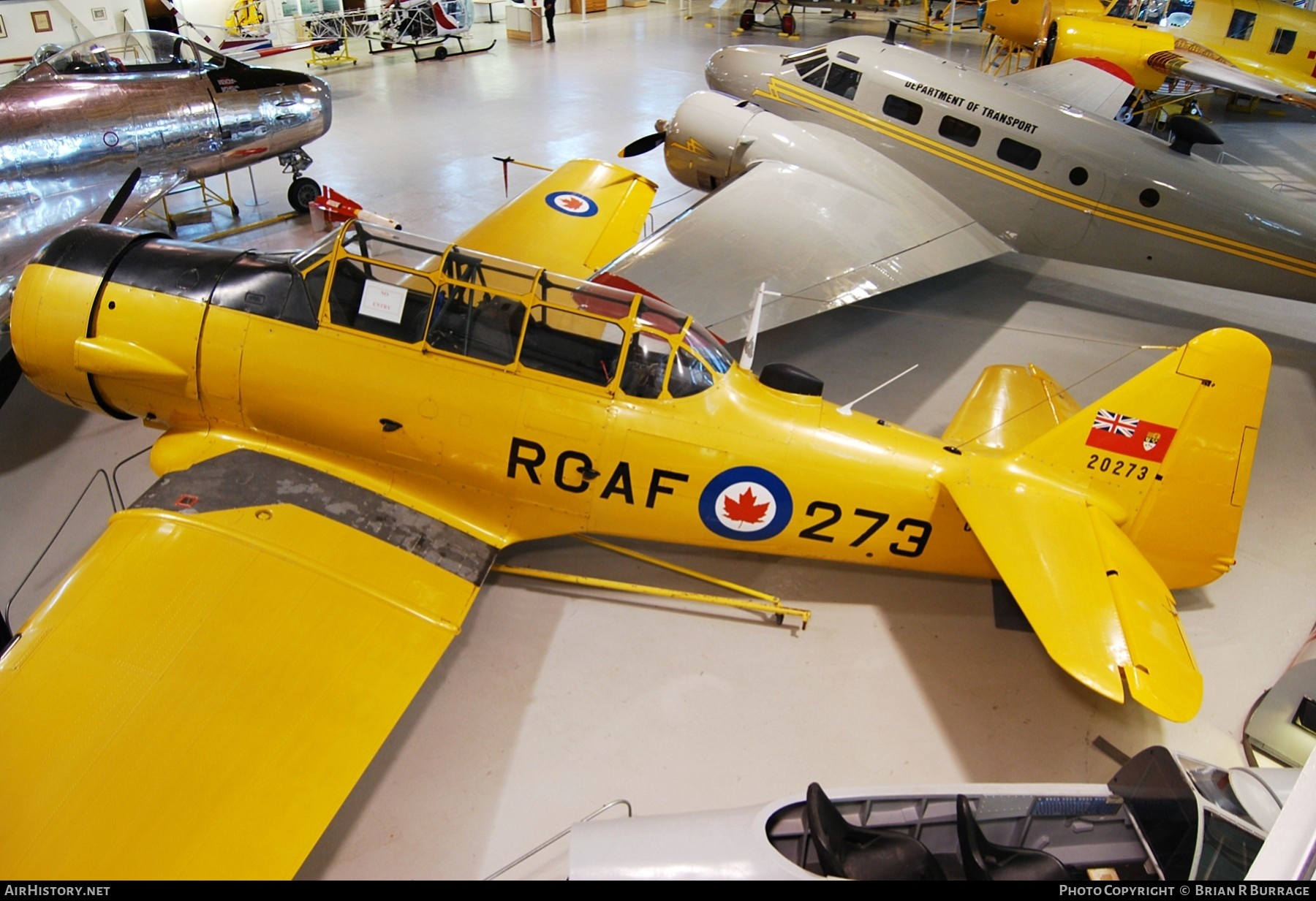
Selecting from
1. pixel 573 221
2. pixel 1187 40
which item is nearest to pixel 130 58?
pixel 573 221

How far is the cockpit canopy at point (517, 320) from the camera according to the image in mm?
4508

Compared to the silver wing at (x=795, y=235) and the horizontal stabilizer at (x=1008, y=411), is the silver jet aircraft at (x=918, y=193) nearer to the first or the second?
the silver wing at (x=795, y=235)

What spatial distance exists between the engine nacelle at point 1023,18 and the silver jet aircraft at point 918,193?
6.98 m

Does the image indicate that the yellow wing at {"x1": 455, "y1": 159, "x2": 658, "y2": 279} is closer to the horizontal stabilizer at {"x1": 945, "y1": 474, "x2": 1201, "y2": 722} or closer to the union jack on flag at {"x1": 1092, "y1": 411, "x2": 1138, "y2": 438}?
the horizontal stabilizer at {"x1": 945, "y1": 474, "x2": 1201, "y2": 722}

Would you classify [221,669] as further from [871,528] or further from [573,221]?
[573,221]

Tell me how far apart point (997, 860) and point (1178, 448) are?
240cm

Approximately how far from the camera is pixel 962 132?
8.45m

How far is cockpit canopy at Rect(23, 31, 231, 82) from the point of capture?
845 centimetres

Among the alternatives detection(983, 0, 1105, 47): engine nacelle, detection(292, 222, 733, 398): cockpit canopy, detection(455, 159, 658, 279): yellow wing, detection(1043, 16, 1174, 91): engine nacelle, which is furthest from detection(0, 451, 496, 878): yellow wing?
detection(983, 0, 1105, 47): engine nacelle

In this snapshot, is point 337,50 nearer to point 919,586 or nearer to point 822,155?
point 822,155

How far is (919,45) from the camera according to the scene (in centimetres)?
1962

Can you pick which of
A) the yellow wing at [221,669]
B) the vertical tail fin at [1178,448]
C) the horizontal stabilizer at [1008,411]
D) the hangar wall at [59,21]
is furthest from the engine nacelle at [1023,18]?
the yellow wing at [221,669]

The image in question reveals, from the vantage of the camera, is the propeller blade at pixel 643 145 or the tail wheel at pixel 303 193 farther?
the tail wheel at pixel 303 193

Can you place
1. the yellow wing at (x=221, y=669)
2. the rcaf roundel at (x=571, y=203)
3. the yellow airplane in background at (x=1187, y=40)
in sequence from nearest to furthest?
the yellow wing at (x=221, y=669)
the rcaf roundel at (x=571, y=203)
the yellow airplane in background at (x=1187, y=40)
